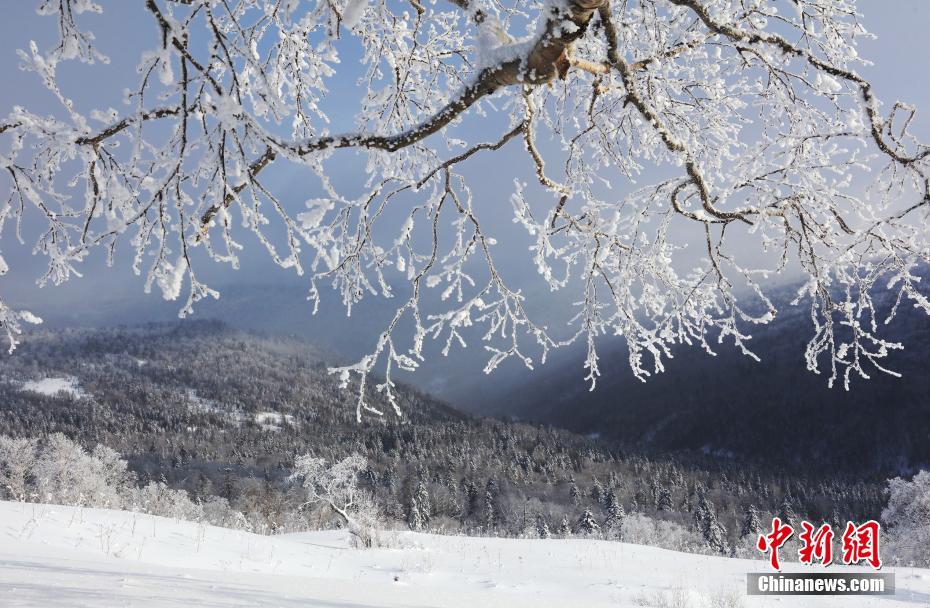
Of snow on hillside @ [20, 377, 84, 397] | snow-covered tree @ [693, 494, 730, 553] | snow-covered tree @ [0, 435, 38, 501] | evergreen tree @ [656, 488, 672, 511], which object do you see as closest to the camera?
snow-covered tree @ [0, 435, 38, 501]

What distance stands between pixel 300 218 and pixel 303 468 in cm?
2566

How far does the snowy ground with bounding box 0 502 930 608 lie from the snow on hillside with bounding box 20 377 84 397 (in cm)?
16506

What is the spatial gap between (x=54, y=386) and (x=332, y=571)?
603 ft

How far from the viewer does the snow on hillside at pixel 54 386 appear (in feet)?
449

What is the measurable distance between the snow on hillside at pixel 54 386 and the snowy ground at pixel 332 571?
16506 centimetres

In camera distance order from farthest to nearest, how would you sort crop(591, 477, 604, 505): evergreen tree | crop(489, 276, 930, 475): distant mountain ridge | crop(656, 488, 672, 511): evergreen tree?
crop(489, 276, 930, 475): distant mountain ridge, crop(656, 488, 672, 511): evergreen tree, crop(591, 477, 604, 505): evergreen tree

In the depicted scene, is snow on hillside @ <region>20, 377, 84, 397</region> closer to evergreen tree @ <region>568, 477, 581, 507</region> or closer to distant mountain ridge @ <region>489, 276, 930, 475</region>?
evergreen tree @ <region>568, 477, 581, 507</region>

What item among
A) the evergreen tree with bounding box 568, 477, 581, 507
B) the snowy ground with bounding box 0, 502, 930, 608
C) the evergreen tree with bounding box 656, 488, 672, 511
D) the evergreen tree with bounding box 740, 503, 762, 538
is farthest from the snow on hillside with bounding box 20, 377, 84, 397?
the snowy ground with bounding box 0, 502, 930, 608

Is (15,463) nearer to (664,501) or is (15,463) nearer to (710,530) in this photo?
(710,530)

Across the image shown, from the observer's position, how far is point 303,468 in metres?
24.9

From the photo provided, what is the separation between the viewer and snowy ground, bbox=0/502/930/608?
2.94 metres

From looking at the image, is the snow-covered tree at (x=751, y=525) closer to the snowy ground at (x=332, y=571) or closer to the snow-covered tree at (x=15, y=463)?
the snowy ground at (x=332, y=571)

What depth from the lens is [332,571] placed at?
23.1 feet

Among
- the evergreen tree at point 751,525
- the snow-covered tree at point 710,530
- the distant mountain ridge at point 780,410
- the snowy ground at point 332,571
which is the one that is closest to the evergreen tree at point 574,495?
the snow-covered tree at point 710,530
